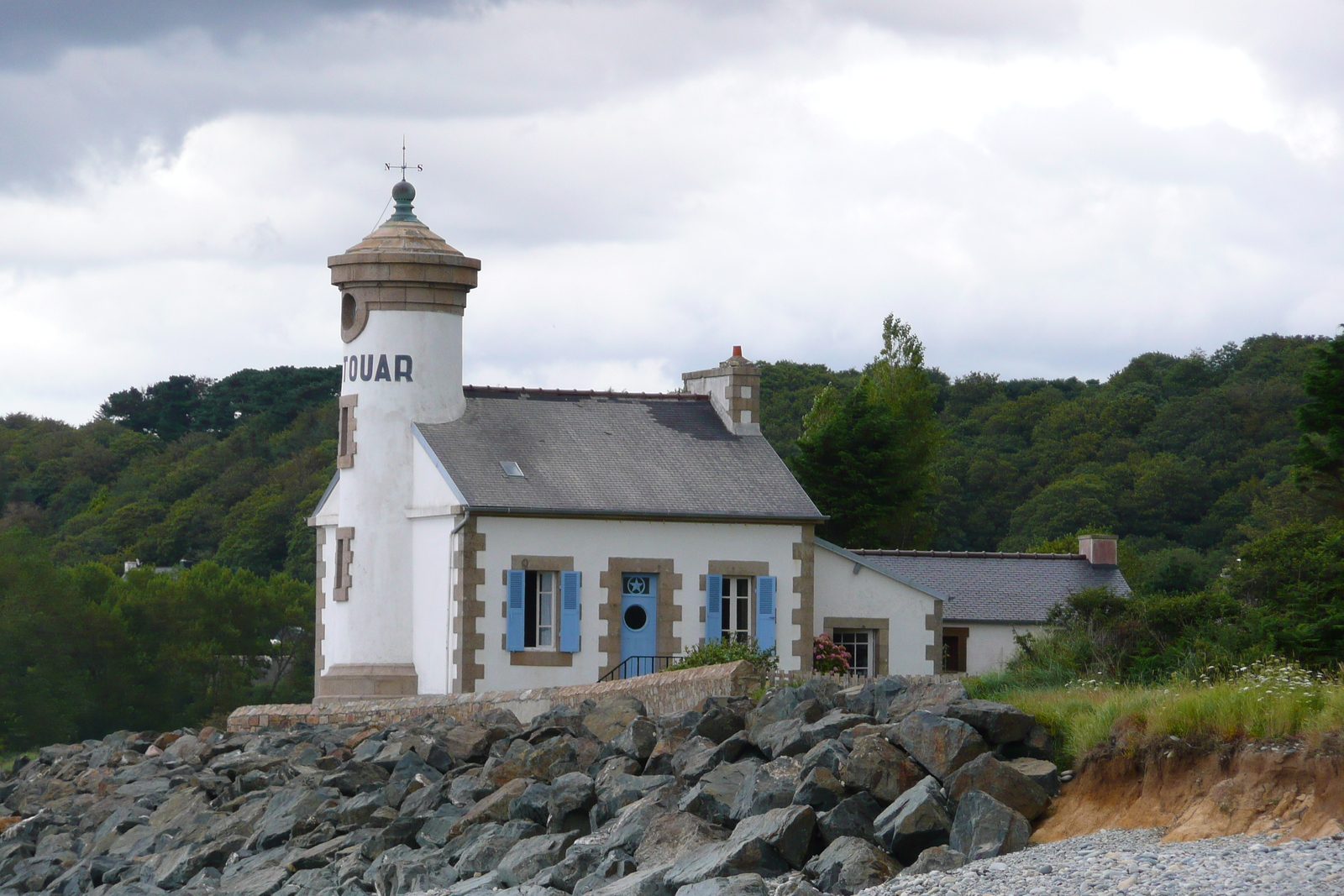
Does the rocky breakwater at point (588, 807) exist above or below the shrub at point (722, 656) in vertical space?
below

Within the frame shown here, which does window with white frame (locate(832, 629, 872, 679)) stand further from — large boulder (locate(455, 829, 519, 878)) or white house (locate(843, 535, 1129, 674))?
large boulder (locate(455, 829, 519, 878))

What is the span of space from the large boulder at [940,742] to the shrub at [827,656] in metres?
13.2

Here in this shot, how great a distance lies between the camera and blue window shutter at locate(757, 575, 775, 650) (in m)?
25.1

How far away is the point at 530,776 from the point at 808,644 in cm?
1060

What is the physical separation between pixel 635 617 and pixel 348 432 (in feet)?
16.5

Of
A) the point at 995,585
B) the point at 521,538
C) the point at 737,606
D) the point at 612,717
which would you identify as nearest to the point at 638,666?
the point at 737,606

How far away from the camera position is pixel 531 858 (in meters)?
12.9

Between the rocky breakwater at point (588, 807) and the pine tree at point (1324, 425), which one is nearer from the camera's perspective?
the rocky breakwater at point (588, 807)

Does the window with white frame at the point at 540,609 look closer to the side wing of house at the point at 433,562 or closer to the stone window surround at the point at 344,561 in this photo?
the side wing of house at the point at 433,562

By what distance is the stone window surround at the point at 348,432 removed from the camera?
25.7m

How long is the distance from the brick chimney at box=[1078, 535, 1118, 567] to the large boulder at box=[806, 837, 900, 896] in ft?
71.3

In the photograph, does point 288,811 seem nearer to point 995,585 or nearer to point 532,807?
point 532,807

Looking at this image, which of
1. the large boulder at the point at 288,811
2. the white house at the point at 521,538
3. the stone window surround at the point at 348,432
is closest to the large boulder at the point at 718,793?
the large boulder at the point at 288,811

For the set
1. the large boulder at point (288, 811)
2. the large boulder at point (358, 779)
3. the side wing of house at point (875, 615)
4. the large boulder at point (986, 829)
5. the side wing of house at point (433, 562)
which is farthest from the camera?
the side wing of house at point (875, 615)
